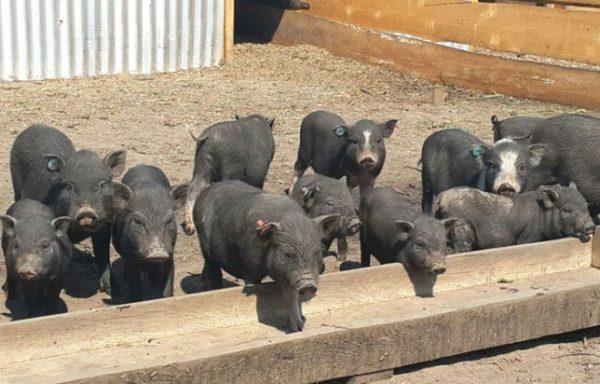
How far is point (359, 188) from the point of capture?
30.3ft

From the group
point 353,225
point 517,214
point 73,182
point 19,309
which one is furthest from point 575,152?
point 19,309

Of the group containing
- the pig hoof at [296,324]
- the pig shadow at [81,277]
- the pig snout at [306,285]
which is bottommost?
the pig shadow at [81,277]

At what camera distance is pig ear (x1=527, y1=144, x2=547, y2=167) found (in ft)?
28.5

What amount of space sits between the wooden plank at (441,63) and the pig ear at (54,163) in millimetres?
7493

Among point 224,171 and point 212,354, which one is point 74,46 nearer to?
point 224,171

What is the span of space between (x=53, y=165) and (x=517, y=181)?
3.60m

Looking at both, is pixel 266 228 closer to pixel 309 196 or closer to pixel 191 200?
pixel 309 196

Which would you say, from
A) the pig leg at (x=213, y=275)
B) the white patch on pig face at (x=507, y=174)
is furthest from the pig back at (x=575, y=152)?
the pig leg at (x=213, y=275)

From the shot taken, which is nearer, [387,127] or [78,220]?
[78,220]

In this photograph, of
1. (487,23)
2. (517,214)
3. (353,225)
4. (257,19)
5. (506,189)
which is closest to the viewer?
(353,225)

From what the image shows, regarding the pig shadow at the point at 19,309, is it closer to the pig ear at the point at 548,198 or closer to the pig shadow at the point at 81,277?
the pig shadow at the point at 81,277

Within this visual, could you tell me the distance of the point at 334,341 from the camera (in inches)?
226

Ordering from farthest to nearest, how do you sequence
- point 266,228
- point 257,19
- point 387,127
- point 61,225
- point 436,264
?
1. point 257,19
2. point 387,127
3. point 436,264
4. point 61,225
5. point 266,228

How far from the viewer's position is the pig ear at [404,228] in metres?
6.94
